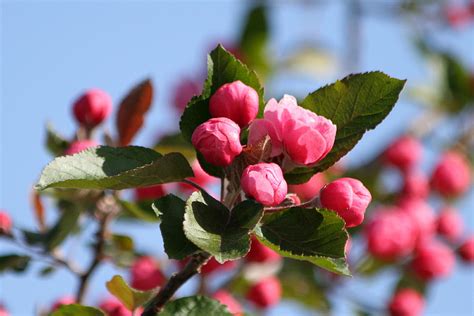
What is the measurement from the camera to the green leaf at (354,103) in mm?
1558

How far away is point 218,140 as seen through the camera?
1.47m

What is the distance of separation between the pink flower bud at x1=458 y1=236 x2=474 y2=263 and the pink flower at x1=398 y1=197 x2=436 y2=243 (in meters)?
0.29

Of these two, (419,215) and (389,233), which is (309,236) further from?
(419,215)

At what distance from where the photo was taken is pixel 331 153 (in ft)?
5.21

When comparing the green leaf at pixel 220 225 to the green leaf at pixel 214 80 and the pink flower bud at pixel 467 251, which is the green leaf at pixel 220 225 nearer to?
the green leaf at pixel 214 80

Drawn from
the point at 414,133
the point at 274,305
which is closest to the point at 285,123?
the point at 274,305

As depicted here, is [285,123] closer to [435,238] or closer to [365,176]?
[365,176]

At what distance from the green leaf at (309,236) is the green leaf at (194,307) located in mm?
192

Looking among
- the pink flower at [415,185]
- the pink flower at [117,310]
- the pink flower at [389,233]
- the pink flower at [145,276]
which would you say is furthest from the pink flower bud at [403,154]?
the pink flower at [117,310]

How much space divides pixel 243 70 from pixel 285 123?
0.53 feet

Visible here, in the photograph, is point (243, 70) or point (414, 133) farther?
point (414, 133)

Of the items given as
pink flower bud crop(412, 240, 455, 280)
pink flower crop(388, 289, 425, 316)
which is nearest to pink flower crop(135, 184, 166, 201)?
pink flower crop(388, 289, 425, 316)

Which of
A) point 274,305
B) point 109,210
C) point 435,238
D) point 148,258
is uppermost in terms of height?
point 109,210

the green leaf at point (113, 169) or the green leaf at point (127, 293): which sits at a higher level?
the green leaf at point (113, 169)
